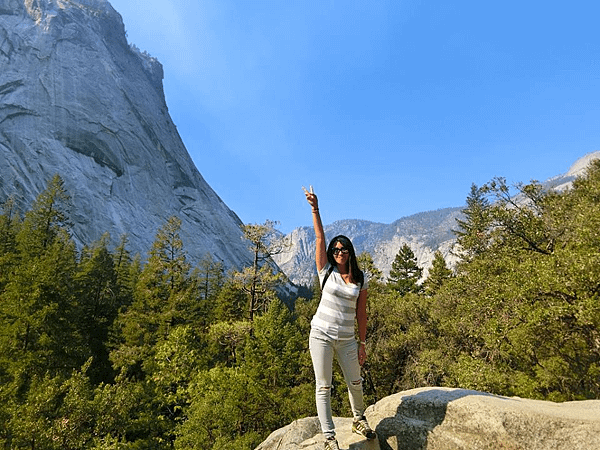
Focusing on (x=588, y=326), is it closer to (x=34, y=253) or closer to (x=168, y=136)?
(x=34, y=253)

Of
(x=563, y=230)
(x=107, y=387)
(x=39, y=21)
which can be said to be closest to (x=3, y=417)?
(x=107, y=387)

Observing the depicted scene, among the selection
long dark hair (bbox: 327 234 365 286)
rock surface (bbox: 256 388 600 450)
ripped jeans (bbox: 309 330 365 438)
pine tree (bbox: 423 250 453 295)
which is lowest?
rock surface (bbox: 256 388 600 450)

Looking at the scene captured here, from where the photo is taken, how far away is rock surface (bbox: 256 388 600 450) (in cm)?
506

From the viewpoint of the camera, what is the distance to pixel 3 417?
15.4m

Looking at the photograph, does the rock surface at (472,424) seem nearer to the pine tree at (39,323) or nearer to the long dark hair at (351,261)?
the long dark hair at (351,261)

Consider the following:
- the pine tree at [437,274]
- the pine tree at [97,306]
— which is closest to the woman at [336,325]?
the pine tree at [97,306]

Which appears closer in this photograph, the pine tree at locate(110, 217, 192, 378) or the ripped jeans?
the ripped jeans

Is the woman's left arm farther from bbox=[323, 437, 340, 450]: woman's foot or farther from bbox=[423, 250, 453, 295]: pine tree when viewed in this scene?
bbox=[423, 250, 453, 295]: pine tree

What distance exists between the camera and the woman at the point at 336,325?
5.31 meters

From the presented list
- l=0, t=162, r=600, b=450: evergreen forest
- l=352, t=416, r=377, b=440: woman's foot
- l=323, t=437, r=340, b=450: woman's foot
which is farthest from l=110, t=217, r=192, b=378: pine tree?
l=323, t=437, r=340, b=450: woman's foot

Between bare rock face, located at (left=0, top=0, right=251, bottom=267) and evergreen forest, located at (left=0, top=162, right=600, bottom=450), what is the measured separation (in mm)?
51309

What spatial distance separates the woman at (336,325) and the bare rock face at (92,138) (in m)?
82.0

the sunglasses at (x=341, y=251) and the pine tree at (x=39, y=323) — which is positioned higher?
the pine tree at (x=39, y=323)

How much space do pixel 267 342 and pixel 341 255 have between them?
766 inches
